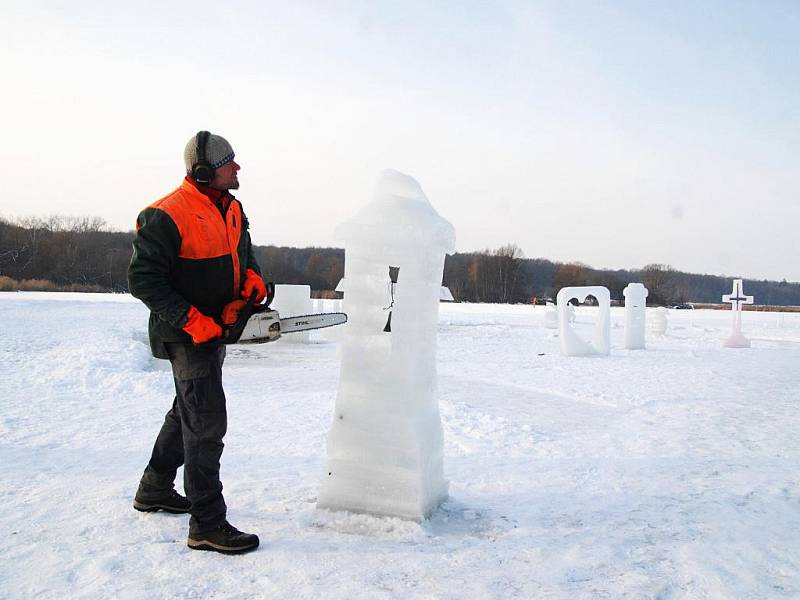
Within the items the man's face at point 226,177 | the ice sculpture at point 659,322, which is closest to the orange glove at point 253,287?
the man's face at point 226,177

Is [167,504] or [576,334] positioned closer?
[167,504]

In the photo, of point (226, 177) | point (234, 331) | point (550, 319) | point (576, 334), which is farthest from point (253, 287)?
point (550, 319)

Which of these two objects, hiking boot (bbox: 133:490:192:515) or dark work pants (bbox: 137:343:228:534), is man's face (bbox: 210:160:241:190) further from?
hiking boot (bbox: 133:490:192:515)

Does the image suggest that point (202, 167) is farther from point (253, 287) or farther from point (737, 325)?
point (737, 325)

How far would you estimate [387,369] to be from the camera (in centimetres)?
380

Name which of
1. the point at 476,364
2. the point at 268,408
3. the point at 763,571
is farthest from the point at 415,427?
the point at 476,364

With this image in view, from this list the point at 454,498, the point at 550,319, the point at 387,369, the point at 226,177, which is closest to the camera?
the point at 226,177

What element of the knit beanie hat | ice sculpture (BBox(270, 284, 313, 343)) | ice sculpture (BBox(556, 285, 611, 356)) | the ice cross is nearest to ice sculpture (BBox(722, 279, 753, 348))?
the ice cross

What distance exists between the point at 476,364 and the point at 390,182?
30.0 ft

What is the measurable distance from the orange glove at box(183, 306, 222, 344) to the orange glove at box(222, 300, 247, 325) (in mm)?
229

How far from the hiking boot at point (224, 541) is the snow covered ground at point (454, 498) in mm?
46

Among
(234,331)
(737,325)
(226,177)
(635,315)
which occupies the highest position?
(226,177)

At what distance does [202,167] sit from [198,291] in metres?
0.65

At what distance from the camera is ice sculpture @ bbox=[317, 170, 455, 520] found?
12.2 ft
